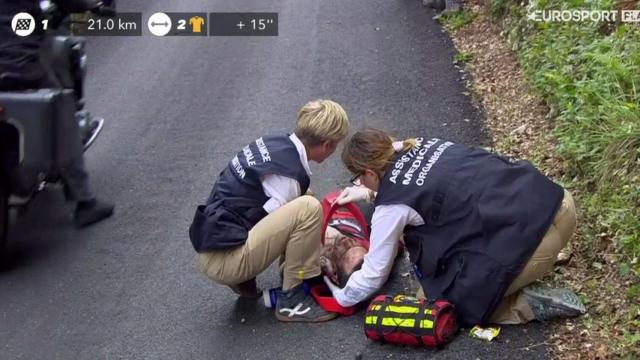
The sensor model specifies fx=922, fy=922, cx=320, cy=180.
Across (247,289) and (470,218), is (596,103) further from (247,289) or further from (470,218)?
(247,289)

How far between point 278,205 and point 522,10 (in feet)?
14.1

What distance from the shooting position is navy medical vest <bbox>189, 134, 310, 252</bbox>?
180 inches

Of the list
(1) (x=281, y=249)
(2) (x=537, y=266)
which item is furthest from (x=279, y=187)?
A: (2) (x=537, y=266)

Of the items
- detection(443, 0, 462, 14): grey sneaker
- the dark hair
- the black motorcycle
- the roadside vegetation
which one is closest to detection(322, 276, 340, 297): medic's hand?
the dark hair

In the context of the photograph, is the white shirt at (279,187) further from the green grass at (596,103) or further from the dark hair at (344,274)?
the green grass at (596,103)

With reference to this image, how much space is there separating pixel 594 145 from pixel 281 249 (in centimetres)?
210

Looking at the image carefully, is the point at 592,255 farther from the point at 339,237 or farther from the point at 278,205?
the point at 278,205

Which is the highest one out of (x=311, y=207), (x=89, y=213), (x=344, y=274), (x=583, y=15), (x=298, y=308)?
(x=583, y=15)

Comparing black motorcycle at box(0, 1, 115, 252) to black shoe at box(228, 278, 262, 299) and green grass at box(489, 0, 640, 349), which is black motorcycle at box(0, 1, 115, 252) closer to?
black shoe at box(228, 278, 262, 299)

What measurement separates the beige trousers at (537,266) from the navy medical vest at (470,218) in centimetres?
5

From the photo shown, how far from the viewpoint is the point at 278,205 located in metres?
4.63


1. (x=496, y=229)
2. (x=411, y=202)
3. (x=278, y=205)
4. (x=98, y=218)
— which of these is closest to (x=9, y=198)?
(x=98, y=218)

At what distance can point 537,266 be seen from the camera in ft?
13.9

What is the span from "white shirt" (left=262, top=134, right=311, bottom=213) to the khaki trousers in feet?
3.82
